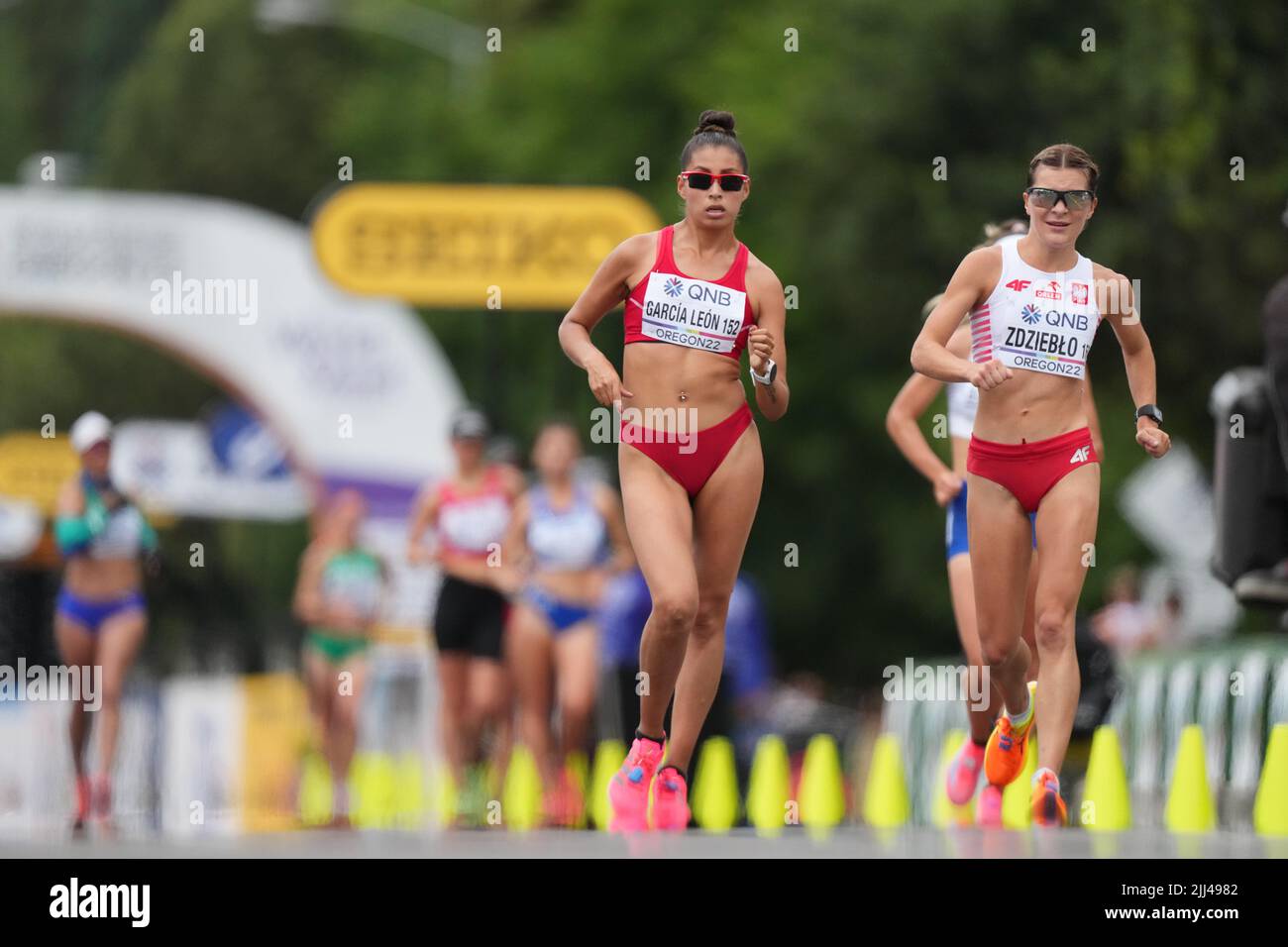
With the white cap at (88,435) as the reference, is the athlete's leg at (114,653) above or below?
below

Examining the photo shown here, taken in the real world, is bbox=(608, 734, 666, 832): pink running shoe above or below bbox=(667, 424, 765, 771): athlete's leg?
below

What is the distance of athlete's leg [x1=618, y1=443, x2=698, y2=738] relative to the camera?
10641mm

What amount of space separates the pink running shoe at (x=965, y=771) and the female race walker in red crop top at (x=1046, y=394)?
2163 millimetres

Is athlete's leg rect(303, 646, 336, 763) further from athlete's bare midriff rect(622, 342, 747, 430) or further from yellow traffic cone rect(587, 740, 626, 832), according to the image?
athlete's bare midriff rect(622, 342, 747, 430)

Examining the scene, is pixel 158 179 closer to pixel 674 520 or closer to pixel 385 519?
pixel 385 519

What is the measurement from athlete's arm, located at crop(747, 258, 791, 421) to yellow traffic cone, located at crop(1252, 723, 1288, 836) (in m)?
3.33

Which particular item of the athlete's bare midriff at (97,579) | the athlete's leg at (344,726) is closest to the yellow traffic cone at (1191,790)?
the athlete's bare midriff at (97,579)

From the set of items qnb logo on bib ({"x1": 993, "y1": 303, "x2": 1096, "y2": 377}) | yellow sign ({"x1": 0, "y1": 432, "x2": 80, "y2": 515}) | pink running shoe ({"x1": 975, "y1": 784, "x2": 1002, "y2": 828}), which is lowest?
pink running shoe ({"x1": 975, "y1": 784, "x2": 1002, "y2": 828})

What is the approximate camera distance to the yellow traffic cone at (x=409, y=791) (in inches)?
809

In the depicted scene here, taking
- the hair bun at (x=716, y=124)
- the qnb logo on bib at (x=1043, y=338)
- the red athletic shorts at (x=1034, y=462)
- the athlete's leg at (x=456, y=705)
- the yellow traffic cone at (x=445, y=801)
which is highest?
the hair bun at (x=716, y=124)

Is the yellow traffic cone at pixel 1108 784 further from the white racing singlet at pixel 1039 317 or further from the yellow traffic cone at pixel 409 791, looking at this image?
the yellow traffic cone at pixel 409 791

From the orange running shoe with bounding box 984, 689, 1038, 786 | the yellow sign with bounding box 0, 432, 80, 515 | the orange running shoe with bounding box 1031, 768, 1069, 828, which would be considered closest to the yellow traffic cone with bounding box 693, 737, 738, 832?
the orange running shoe with bounding box 984, 689, 1038, 786

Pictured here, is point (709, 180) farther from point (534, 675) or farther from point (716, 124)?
point (534, 675)

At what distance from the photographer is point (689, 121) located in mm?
42000
